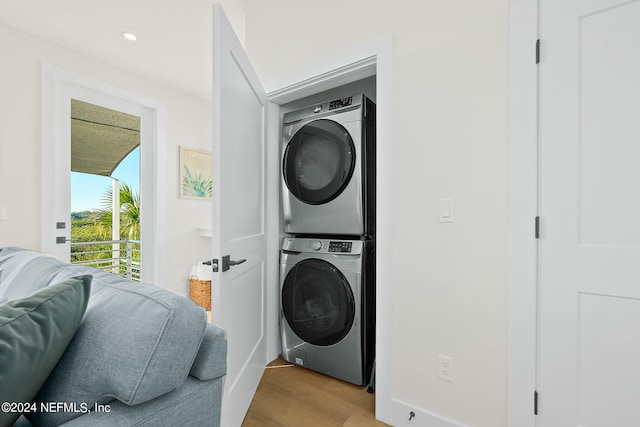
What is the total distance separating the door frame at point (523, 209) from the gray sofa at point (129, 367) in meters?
1.21

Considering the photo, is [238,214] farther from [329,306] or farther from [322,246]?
[329,306]

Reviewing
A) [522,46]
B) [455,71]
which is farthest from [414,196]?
[522,46]

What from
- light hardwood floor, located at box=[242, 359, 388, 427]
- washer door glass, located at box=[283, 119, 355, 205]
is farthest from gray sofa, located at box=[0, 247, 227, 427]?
washer door glass, located at box=[283, 119, 355, 205]

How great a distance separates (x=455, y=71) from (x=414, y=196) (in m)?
0.61

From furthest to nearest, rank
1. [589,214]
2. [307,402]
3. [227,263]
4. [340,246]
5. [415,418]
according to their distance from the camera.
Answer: [340,246], [307,402], [415,418], [227,263], [589,214]

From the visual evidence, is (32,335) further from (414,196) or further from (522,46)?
(522,46)

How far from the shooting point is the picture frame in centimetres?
368

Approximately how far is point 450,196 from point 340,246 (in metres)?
0.82

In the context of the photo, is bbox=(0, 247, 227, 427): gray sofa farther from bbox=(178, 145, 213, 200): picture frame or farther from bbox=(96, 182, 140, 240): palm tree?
bbox=(178, 145, 213, 200): picture frame

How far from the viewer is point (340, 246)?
6.79 ft

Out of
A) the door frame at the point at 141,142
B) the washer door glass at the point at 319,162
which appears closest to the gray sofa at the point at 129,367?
the washer door glass at the point at 319,162

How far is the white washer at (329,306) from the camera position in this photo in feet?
6.53

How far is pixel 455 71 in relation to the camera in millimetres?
1462

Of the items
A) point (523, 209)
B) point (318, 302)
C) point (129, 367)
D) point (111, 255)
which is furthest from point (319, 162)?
point (111, 255)
